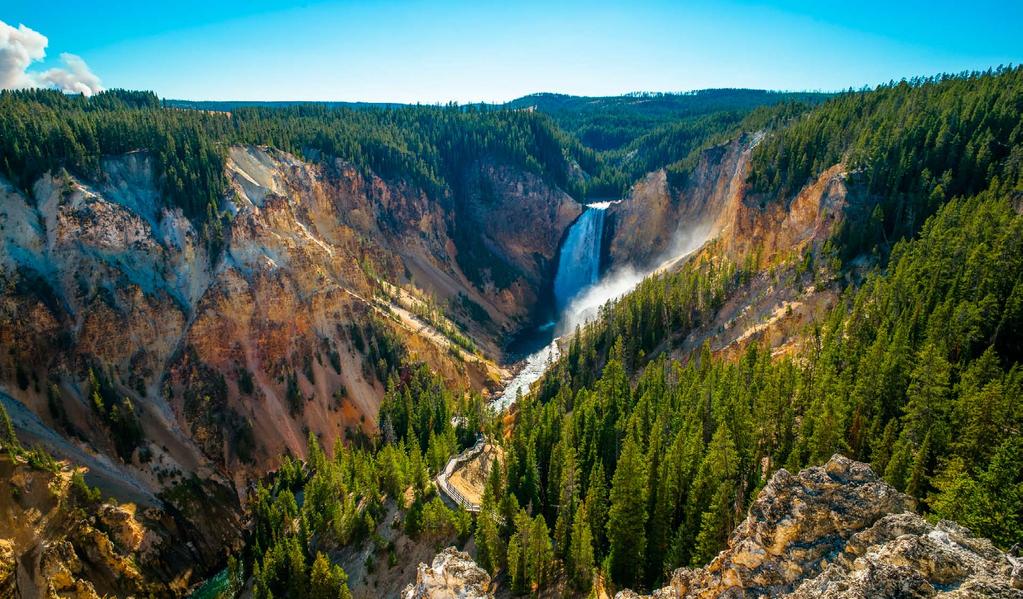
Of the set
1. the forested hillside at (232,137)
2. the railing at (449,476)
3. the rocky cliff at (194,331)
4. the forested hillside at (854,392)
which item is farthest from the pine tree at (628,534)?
the forested hillside at (232,137)

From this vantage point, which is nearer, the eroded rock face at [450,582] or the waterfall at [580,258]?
the eroded rock face at [450,582]

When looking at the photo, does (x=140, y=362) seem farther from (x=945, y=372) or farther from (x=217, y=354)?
(x=945, y=372)

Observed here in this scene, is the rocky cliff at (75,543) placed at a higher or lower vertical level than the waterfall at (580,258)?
lower

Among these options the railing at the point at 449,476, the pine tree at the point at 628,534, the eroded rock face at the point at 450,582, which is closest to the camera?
the eroded rock face at the point at 450,582

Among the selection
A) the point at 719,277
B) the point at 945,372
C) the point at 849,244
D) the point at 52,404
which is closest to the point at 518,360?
the point at 719,277

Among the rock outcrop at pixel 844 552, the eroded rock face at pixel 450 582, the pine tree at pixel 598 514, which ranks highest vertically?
the rock outcrop at pixel 844 552

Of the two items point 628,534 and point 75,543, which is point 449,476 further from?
point 75,543

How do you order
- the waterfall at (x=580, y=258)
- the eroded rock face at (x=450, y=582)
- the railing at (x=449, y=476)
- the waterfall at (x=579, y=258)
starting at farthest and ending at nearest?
the waterfall at (x=580, y=258) < the waterfall at (x=579, y=258) < the railing at (x=449, y=476) < the eroded rock face at (x=450, y=582)

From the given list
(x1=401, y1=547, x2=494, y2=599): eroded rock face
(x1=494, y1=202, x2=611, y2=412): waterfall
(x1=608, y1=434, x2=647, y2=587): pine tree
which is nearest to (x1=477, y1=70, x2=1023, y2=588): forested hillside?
(x1=608, y1=434, x2=647, y2=587): pine tree

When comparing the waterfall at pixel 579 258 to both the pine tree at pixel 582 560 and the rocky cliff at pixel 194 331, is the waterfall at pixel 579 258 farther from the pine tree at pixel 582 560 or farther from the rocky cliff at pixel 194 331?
the pine tree at pixel 582 560
